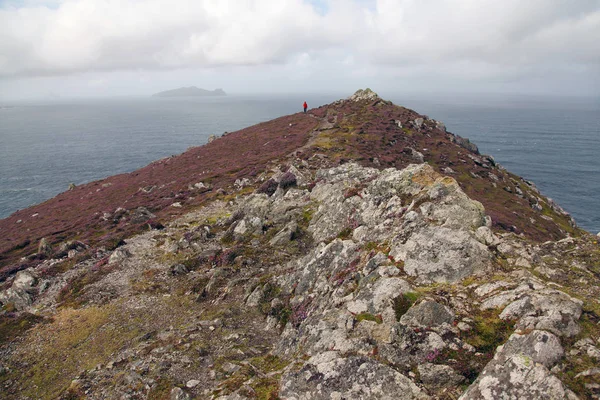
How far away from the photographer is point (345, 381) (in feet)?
34.6

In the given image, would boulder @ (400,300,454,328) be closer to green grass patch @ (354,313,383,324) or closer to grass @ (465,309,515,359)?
grass @ (465,309,515,359)

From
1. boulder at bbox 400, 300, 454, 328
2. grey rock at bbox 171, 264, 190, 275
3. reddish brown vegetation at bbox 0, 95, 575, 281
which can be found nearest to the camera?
boulder at bbox 400, 300, 454, 328

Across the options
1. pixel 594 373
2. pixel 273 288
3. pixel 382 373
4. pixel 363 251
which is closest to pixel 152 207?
pixel 273 288

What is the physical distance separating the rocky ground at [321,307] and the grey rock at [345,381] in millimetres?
44

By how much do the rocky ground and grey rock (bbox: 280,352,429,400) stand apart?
4 centimetres

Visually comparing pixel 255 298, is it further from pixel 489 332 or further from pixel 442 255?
pixel 489 332

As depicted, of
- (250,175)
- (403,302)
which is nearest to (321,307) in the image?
(403,302)

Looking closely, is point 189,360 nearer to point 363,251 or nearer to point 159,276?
point 363,251

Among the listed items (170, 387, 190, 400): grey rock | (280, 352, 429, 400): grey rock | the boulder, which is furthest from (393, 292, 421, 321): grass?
(170, 387, 190, 400): grey rock

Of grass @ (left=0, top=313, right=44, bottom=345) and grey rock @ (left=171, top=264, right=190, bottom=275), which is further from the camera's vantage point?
grey rock @ (left=171, top=264, right=190, bottom=275)

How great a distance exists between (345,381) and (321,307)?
530 centimetres

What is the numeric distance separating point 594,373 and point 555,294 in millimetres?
3142

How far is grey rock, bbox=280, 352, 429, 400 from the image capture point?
388 inches

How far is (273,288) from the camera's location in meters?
21.1
